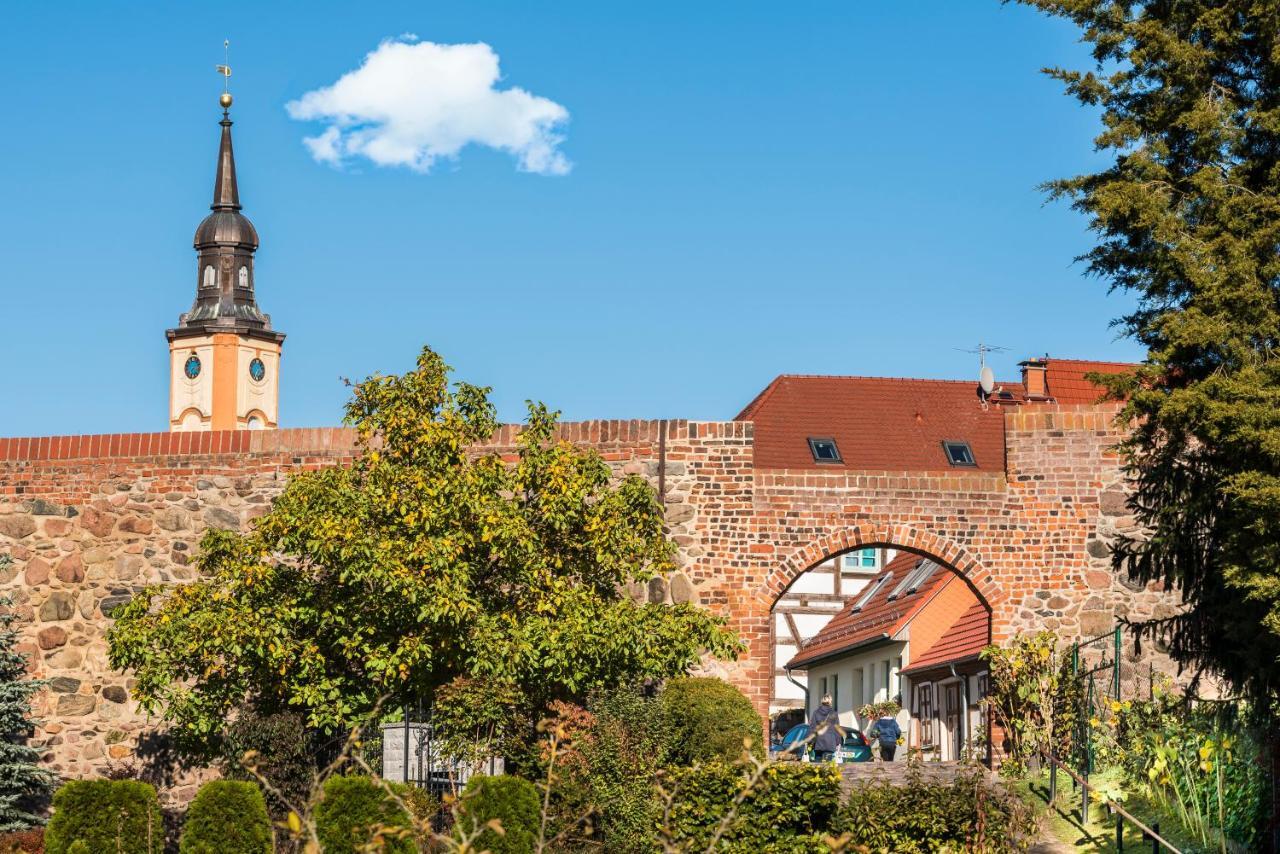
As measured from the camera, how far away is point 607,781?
1393cm

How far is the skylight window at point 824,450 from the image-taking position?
34875 mm

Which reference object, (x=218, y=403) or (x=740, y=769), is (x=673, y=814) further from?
(x=218, y=403)

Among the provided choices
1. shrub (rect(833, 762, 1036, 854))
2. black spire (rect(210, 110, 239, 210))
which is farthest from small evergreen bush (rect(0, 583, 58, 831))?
black spire (rect(210, 110, 239, 210))

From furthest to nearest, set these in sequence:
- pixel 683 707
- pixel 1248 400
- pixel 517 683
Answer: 1. pixel 683 707
2. pixel 517 683
3. pixel 1248 400

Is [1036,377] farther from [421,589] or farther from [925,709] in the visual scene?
[421,589]

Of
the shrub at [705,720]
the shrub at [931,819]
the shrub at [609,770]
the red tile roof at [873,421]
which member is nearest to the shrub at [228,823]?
the shrub at [609,770]

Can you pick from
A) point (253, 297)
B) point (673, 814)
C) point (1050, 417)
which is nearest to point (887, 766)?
point (673, 814)

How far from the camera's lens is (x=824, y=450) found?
116ft

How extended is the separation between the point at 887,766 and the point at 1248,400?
5.10 m

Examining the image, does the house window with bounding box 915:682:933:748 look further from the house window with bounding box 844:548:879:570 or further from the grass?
the grass

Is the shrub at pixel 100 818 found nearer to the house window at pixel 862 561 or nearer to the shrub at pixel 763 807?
the shrub at pixel 763 807

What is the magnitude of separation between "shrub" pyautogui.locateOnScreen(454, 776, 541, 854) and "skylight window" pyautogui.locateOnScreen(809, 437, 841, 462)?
2218cm

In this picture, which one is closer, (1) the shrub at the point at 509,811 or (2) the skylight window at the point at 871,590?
(1) the shrub at the point at 509,811

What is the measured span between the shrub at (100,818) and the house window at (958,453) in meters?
24.9
